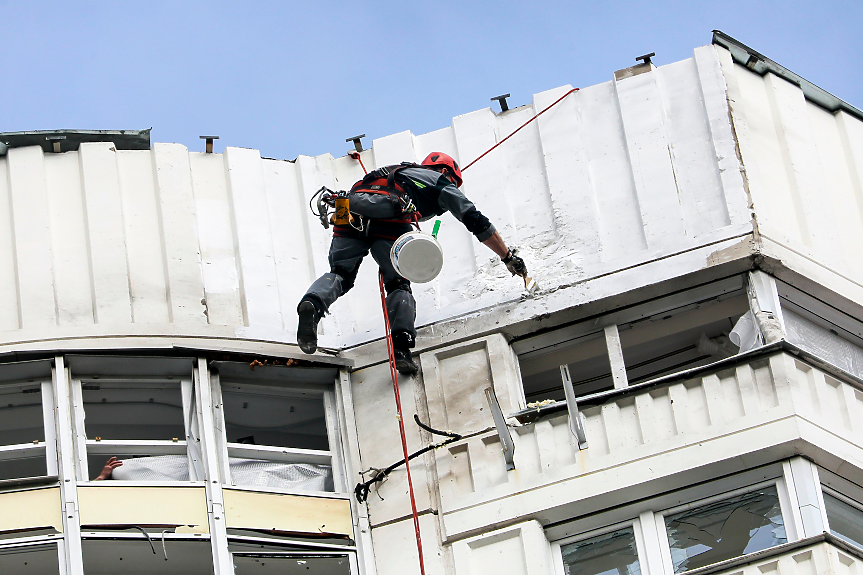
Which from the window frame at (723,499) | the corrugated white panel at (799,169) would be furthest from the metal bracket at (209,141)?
the window frame at (723,499)

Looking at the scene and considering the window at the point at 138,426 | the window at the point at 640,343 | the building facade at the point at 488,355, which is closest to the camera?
the building facade at the point at 488,355

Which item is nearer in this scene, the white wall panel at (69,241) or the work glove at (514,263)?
the work glove at (514,263)

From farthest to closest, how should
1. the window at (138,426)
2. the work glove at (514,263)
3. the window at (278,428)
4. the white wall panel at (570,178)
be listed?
1. the white wall panel at (570,178)
2. the work glove at (514,263)
3. the window at (278,428)
4. the window at (138,426)

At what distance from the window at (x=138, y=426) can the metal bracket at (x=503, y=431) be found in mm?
2766

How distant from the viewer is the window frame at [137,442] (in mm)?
15484

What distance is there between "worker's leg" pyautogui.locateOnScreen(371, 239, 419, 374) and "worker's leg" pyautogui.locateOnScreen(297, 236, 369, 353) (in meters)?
0.19

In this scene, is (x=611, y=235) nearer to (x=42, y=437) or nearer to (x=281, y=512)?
(x=281, y=512)

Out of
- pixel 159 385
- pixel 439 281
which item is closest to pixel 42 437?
pixel 159 385

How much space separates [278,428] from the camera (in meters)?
16.8

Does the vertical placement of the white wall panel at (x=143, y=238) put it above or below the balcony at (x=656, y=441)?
above

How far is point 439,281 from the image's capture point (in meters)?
17.0

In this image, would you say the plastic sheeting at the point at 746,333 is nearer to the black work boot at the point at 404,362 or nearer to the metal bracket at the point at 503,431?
the metal bracket at the point at 503,431

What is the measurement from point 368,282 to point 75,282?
9.54ft

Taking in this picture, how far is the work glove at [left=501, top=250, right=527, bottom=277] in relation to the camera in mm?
16156
